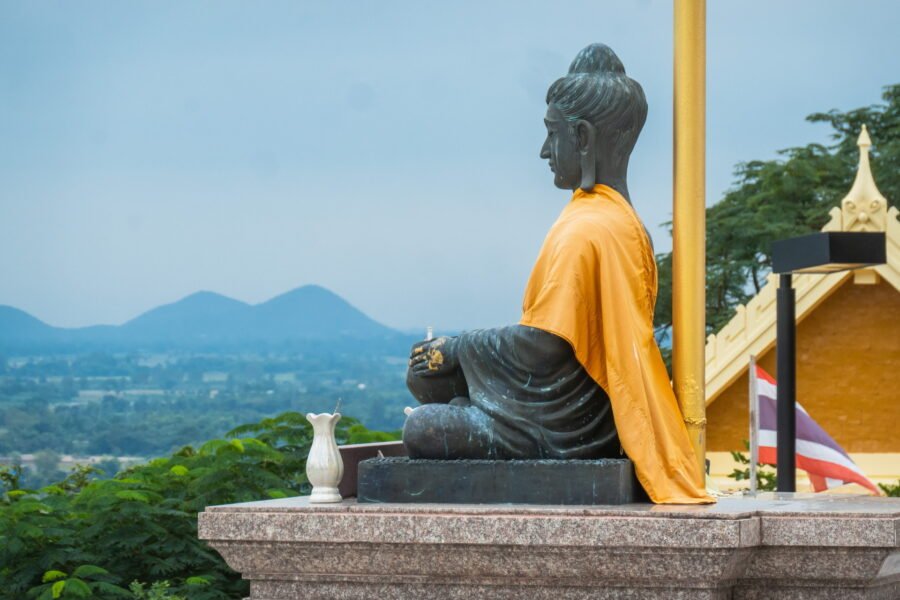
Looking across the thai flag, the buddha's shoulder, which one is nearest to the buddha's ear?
the buddha's shoulder

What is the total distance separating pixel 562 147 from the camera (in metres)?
7.33

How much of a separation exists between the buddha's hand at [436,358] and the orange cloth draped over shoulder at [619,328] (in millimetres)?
444

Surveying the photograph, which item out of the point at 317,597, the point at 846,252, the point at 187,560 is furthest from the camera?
the point at 187,560

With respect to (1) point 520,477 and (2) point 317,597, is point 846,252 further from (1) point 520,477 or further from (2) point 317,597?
(2) point 317,597

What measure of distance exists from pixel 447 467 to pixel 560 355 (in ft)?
2.29

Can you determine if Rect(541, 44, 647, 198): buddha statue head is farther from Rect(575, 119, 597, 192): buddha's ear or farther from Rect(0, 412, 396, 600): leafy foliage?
Rect(0, 412, 396, 600): leafy foliage

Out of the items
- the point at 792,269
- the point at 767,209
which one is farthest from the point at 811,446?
the point at 767,209

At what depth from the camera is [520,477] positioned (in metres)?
6.88

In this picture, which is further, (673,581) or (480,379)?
(480,379)

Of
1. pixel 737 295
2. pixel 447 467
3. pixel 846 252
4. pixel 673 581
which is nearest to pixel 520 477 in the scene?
pixel 447 467

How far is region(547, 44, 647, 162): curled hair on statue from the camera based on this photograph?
23.8 ft

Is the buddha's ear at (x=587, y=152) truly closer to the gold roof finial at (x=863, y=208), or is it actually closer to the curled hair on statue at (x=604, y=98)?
the curled hair on statue at (x=604, y=98)

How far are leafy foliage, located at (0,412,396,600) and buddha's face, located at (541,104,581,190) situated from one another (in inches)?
171

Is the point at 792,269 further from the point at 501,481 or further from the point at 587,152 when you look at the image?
the point at 501,481
